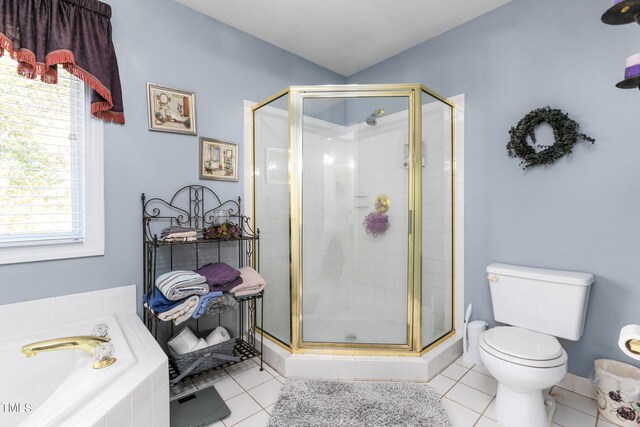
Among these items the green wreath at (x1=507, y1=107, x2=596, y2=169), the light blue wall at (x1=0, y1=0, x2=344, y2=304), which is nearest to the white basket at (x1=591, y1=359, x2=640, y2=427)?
the green wreath at (x1=507, y1=107, x2=596, y2=169)

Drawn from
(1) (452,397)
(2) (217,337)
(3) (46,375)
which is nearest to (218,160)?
(2) (217,337)

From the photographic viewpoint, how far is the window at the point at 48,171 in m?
1.53

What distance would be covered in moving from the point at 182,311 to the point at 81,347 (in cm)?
48

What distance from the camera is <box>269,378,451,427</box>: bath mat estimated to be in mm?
1566

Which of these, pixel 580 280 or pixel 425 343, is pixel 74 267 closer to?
pixel 425 343

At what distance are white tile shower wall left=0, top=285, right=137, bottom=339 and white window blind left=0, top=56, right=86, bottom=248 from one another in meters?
0.32

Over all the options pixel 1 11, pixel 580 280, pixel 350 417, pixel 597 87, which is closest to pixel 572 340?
pixel 580 280

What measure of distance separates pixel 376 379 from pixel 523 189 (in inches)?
63.0

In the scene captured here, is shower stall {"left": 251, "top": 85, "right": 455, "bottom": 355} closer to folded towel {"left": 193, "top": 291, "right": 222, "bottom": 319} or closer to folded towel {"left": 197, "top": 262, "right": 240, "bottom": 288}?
A: folded towel {"left": 197, "top": 262, "right": 240, "bottom": 288}

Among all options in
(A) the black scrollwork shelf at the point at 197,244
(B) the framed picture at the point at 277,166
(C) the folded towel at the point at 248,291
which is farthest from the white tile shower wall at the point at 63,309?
(B) the framed picture at the point at 277,166

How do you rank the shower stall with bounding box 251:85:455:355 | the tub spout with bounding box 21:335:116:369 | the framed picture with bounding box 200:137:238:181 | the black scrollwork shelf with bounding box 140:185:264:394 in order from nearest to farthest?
the tub spout with bounding box 21:335:116:369
the black scrollwork shelf with bounding box 140:185:264:394
the shower stall with bounding box 251:85:455:355
the framed picture with bounding box 200:137:238:181

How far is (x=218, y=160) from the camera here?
225cm

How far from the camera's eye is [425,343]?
210 centimetres

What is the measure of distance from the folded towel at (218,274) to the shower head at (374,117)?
54.9 inches
